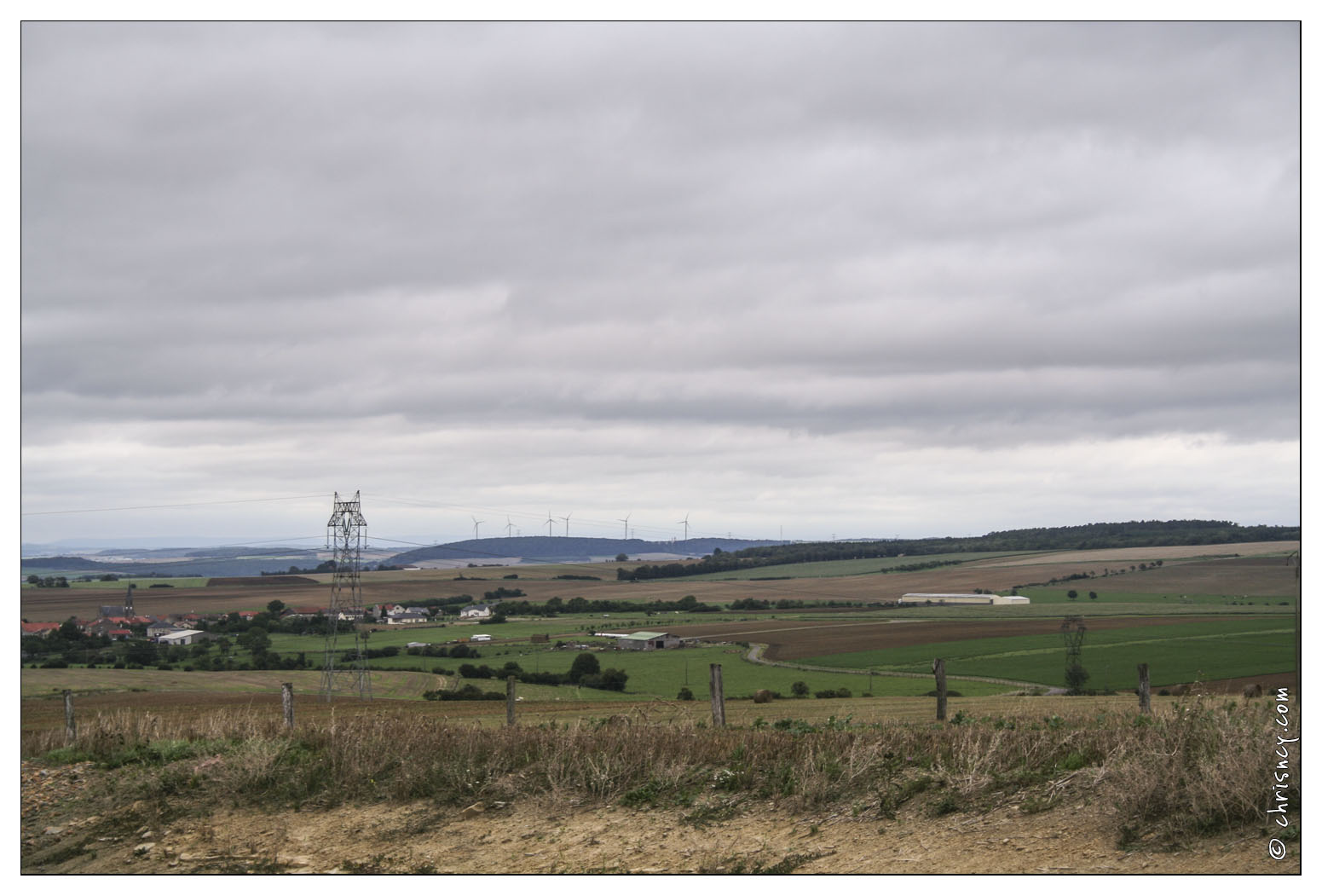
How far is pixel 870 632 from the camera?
8700cm

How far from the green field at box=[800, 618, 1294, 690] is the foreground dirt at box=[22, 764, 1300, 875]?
4521 centimetres

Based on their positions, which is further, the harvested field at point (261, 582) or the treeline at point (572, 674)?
the harvested field at point (261, 582)

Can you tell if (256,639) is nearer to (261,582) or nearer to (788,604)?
(261,582)

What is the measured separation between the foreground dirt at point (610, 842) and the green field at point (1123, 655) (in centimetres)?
4521

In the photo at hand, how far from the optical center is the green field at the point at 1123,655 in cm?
5391

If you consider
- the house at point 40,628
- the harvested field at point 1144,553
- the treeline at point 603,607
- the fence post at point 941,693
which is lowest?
the treeline at point 603,607

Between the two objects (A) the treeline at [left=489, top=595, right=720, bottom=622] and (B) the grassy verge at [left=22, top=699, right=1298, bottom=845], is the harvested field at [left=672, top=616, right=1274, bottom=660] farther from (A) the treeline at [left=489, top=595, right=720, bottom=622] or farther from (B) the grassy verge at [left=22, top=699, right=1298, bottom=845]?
(B) the grassy verge at [left=22, top=699, right=1298, bottom=845]

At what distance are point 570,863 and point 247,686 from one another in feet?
182

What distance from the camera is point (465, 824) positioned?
36.8 ft

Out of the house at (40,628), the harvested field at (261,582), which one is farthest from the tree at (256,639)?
the harvested field at (261,582)

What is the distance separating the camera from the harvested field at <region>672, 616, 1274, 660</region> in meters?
76.8

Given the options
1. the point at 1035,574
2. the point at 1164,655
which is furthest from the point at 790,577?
the point at 1164,655

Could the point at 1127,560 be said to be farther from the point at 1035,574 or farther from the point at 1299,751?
the point at 1299,751

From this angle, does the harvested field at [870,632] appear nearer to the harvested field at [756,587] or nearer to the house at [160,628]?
the harvested field at [756,587]
